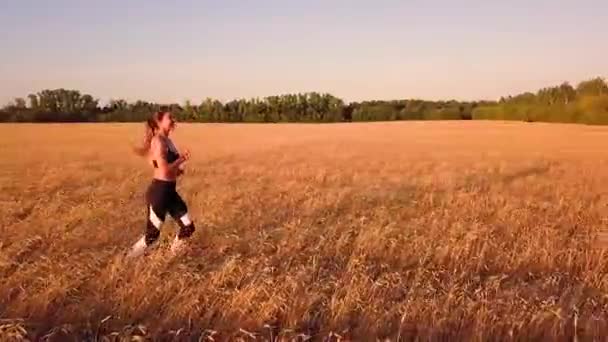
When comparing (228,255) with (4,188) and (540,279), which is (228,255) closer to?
(540,279)

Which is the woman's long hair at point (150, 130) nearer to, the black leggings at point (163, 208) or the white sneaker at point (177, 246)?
the black leggings at point (163, 208)

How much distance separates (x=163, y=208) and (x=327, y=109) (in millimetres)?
92118

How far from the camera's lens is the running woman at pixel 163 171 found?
775cm

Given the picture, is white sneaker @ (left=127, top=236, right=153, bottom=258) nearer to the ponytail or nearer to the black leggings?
the black leggings

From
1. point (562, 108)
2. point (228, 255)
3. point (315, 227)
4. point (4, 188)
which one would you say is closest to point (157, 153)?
point (228, 255)

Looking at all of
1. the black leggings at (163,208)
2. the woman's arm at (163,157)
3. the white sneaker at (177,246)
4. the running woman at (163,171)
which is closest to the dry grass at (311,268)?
the white sneaker at (177,246)

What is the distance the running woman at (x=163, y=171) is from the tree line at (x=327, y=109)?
72211 millimetres

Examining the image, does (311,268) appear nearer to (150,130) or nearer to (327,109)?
(150,130)

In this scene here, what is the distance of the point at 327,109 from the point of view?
3907 inches

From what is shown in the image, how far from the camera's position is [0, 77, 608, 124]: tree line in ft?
263

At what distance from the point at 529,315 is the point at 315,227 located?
4.61 metres

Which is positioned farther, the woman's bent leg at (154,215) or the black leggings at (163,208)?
the black leggings at (163,208)

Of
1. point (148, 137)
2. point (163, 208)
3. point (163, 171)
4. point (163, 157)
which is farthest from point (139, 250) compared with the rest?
point (148, 137)

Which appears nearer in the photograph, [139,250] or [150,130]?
[139,250]
